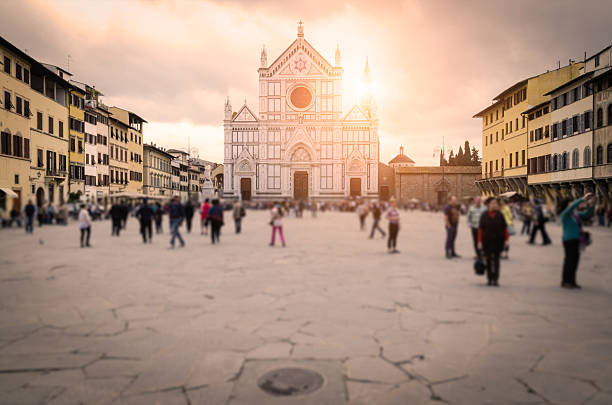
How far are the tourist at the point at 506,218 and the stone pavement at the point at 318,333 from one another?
13cm

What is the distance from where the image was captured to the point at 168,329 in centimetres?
508

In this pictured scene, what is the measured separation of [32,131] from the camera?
373cm

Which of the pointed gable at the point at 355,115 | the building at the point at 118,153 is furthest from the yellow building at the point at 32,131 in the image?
the pointed gable at the point at 355,115

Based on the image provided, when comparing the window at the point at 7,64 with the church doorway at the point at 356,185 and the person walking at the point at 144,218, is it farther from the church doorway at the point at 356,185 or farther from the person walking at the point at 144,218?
the church doorway at the point at 356,185

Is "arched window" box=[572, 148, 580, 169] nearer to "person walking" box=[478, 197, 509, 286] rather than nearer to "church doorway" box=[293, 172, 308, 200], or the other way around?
"person walking" box=[478, 197, 509, 286]

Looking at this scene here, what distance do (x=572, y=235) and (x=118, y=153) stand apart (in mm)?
61624

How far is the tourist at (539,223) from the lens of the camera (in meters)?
4.42

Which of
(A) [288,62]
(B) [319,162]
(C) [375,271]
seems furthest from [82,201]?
(A) [288,62]

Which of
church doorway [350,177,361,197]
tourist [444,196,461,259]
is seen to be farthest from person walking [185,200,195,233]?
church doorway [350,177,361,197]

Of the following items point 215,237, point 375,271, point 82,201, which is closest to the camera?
point 82,201

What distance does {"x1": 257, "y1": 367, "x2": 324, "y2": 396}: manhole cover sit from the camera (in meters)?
3.45

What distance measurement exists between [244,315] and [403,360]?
254 cm

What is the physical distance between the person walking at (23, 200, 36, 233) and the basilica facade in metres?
58.7

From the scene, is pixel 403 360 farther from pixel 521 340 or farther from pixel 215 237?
pixel 215 237
